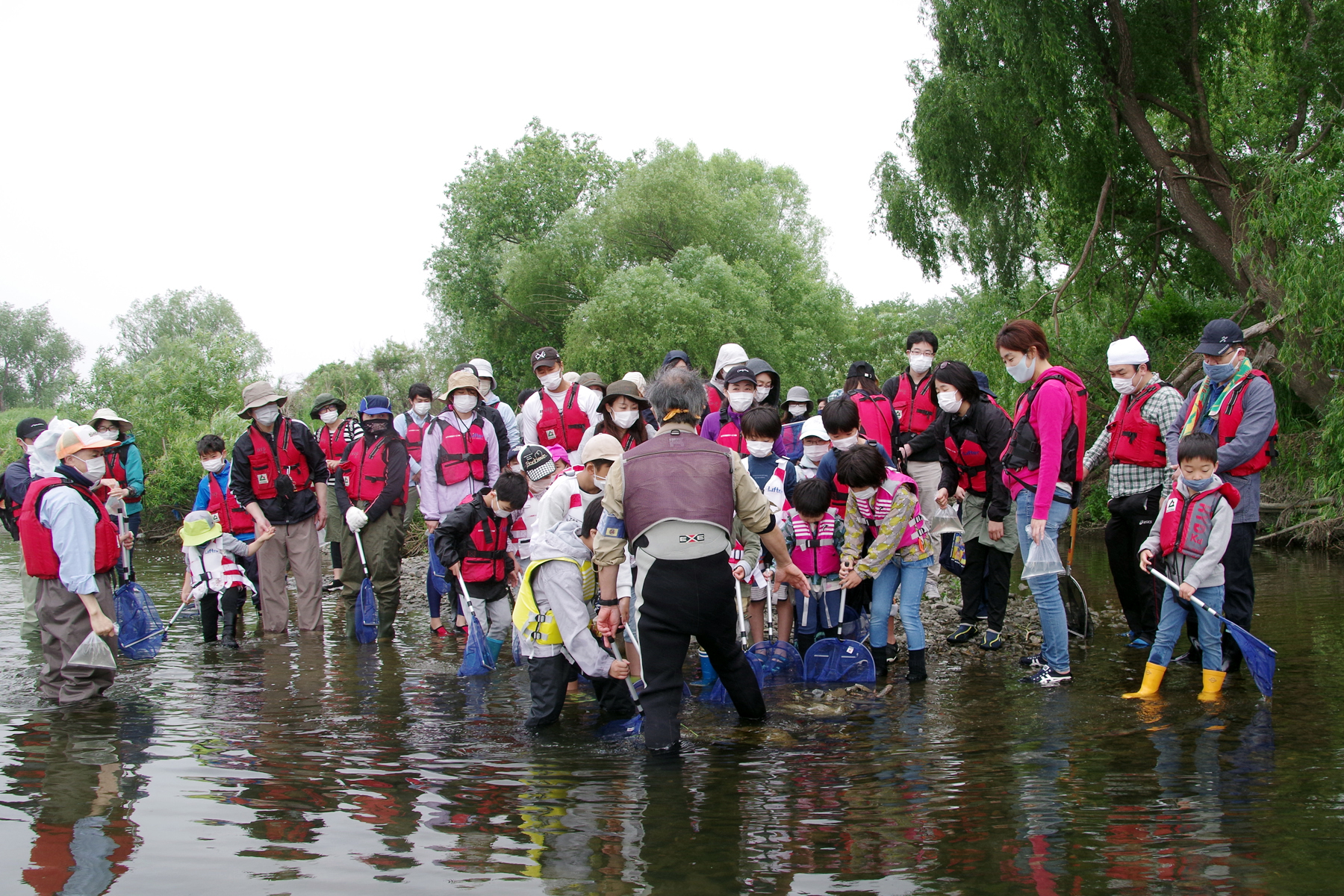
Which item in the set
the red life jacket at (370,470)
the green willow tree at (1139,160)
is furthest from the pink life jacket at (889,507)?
the green willow tree at (1139,160)

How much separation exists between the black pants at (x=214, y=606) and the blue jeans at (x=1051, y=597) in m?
6.49

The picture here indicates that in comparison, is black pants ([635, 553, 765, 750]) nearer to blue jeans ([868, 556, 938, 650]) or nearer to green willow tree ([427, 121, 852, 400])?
blue jeans ([868, 556, 938, 650])

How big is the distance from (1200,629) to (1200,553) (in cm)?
43

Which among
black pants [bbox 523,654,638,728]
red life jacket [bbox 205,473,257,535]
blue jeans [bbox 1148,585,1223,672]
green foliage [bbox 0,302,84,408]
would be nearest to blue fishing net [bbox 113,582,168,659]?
red life jacket [bbox 205,473,257,535]

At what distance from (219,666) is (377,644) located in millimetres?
1346

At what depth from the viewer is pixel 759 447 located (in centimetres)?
704

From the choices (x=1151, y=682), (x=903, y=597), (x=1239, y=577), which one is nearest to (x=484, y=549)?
(x=903, y=597)

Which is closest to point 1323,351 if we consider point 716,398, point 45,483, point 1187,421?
point 1187,421

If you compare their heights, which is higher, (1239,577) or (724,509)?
(724,509)

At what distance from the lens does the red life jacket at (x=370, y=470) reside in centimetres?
906

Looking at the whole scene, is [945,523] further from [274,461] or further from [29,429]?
[29,429]

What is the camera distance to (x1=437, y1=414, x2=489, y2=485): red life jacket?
8461 millimetres

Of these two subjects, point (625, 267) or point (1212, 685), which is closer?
point (1212, 685)

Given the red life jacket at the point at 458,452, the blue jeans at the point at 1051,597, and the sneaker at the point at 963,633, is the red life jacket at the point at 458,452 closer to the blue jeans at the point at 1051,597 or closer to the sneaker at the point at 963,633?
the sneaker at the point at 963,633
